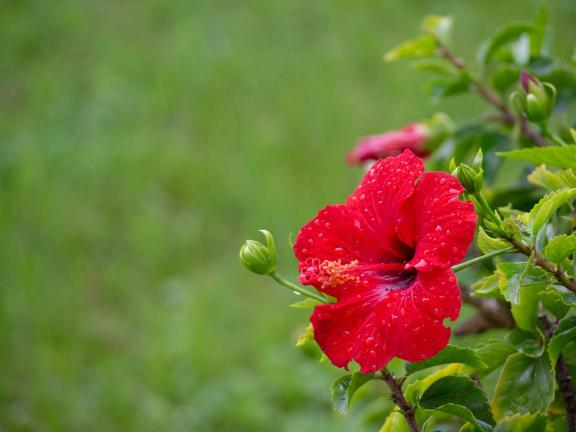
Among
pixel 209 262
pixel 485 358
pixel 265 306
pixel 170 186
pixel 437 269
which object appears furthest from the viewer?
pixel 170 186

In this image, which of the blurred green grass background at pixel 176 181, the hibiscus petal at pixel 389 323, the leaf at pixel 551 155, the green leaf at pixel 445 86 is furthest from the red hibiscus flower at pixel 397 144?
the blurred green grass background at pixel 176 181

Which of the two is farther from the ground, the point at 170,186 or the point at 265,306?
the point at 170,186

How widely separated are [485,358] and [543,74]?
1.59ft

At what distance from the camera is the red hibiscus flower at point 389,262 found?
593mm

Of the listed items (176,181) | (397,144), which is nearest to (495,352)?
(397,144)

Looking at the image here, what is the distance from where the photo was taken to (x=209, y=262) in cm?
287

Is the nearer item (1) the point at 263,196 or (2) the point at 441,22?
(2) the point at 441,22

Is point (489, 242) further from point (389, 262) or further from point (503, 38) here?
point (503, 38)

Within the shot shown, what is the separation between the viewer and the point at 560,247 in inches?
23.8

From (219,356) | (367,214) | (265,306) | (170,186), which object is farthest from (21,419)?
(367,214)

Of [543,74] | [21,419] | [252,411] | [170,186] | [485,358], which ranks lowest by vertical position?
[252,411]

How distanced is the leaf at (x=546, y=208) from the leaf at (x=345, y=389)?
19cm

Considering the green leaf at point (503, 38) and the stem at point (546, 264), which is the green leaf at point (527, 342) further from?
the green leaf at point (503, 38)

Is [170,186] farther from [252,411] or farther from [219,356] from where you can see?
[252,411]
